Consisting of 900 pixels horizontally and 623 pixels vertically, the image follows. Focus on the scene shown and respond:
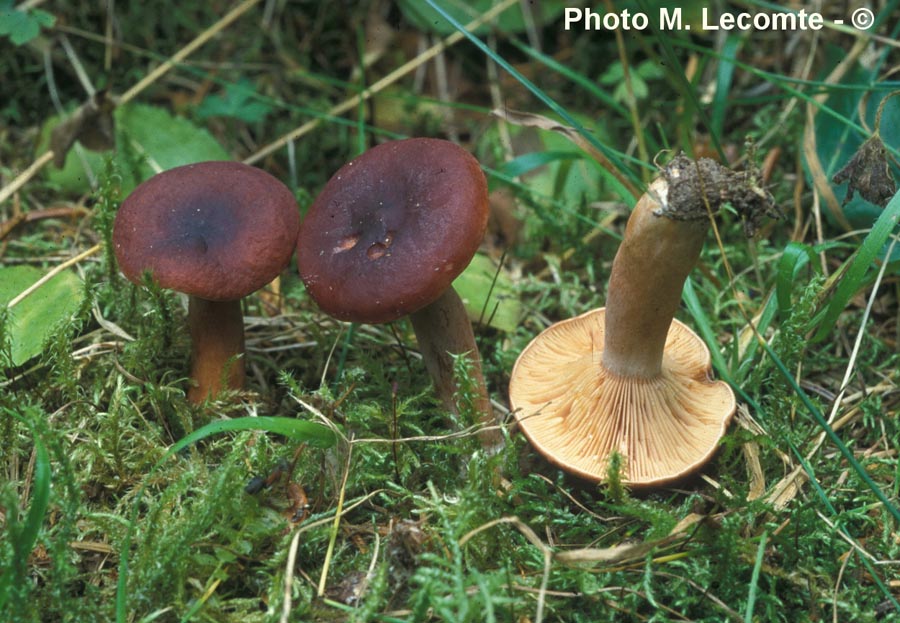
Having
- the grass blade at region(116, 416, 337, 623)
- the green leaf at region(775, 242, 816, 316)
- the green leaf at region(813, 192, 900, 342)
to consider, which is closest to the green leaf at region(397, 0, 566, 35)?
the green leaf at region(775, 242, 816, 316)

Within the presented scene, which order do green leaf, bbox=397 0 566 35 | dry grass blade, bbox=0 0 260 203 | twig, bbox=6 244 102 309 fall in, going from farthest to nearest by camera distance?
1. green leaf, bbox=397 0 566 35
2. dry grass blade, bbox=0 0 260 203
3. twig, bbox=6 244 102 309

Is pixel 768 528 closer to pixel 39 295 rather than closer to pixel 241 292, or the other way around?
pixel 241 292

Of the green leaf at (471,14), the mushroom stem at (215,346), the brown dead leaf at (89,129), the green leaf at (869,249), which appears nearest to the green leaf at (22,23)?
the brown dead leaf at (89,129)

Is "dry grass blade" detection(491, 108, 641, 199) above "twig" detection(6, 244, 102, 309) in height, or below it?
above

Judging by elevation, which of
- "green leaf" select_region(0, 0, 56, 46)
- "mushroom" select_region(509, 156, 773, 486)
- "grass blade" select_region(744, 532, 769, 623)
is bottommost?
"grass blade" select_region(744, 532, 769, 623)

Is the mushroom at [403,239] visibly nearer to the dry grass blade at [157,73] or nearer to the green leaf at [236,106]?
the green leaf at [236,106]

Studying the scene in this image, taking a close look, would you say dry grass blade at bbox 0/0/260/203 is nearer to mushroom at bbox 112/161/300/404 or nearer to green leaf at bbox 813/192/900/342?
mushroom at bbox 112/161/300/404
